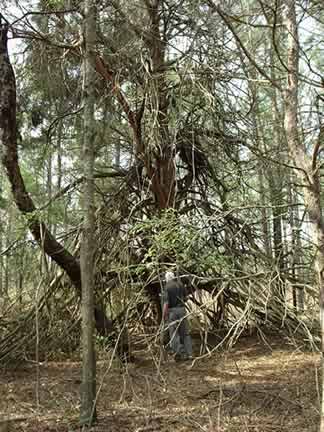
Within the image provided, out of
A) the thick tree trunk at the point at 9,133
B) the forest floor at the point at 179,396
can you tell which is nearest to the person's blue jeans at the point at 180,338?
the forest floor at the point at 179,396

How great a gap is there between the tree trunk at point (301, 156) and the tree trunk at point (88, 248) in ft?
7.32

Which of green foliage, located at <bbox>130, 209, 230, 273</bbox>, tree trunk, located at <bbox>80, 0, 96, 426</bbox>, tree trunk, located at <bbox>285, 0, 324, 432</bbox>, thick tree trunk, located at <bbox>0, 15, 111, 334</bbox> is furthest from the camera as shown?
thick tree trunk, located at <bbox>0, 15, 111, 334</bbox>

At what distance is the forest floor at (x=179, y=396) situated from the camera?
4969 millimetres

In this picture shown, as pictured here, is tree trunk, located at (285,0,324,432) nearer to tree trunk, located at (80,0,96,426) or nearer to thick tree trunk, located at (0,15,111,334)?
tree trunk, located at (80,0,96,426)

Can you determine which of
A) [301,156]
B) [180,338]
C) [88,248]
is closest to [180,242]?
[88,248]

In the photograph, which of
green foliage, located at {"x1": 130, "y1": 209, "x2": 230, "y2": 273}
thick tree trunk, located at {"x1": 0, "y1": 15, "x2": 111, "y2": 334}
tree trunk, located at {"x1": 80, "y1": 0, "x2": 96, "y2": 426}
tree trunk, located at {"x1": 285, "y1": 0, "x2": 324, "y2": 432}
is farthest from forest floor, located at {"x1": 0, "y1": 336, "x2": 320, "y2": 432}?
thick tree trunk, located at {"x1": 0, "y1": 15, "x2": 111, "y2": 334}

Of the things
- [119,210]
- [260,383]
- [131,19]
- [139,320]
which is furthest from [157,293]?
[131,19]

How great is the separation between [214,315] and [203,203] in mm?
2353

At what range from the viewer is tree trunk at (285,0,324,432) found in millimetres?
3469

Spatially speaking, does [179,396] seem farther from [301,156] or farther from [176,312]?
[301,156]

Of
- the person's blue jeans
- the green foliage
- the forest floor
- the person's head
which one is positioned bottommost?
the forest floor

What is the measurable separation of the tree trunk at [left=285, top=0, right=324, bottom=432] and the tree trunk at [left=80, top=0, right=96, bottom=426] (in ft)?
7.32

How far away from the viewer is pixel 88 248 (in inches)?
195

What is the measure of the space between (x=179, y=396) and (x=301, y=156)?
12.2 feet
